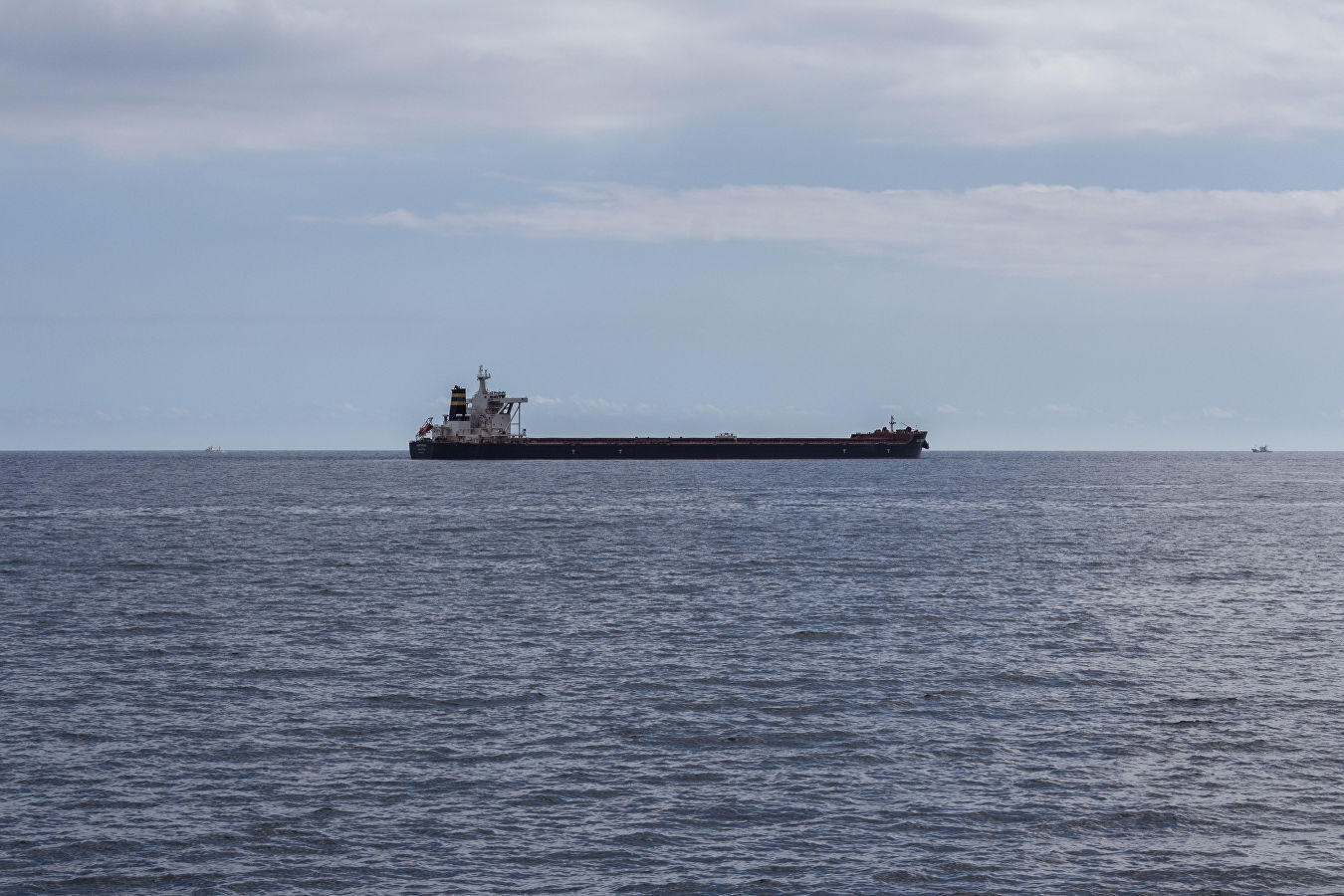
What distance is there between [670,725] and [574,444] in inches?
6548

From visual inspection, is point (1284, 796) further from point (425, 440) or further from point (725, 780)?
point (425, 440)

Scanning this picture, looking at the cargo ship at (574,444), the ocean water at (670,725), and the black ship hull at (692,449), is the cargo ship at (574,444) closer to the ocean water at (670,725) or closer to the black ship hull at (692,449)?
the black ship hull at (692,449)

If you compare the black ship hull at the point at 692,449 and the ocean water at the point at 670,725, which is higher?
the black ship hull at the point at 692,449

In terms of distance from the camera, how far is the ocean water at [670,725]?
1722 cm

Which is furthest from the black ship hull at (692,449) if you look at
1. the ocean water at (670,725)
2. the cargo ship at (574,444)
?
the ocean water at (670,725)

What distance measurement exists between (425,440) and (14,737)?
160982 mm

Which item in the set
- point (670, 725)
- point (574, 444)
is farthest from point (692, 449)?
point (670, 725)

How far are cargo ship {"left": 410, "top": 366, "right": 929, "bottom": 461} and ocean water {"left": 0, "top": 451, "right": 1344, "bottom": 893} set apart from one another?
117 m

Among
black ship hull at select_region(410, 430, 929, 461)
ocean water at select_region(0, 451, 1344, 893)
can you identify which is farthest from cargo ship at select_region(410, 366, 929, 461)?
ocean water at select_region(0, 451, 1344, 893)

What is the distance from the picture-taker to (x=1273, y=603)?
1676 inches

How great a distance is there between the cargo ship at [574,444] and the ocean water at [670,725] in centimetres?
11702

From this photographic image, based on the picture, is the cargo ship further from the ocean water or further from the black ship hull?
the ocean water

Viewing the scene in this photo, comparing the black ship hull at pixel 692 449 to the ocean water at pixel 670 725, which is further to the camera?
the black ship hull at pixel 692 449

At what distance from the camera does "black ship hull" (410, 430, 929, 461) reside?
600 feet
